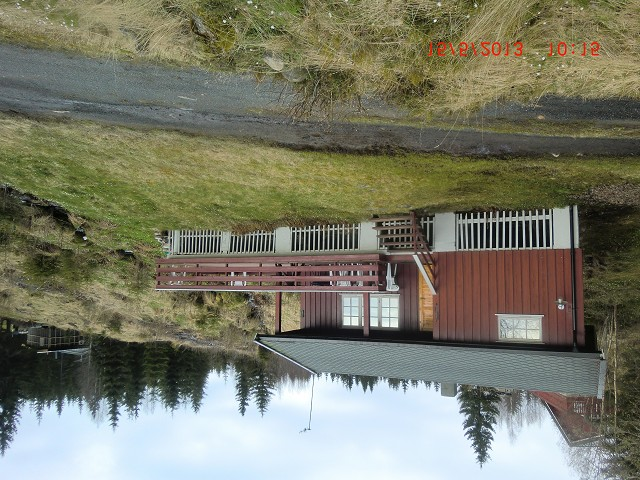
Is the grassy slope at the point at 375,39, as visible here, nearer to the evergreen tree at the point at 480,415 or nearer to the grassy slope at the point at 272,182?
the grassy slope at the point at 272,182

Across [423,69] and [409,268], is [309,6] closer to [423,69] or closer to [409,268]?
[423,69]

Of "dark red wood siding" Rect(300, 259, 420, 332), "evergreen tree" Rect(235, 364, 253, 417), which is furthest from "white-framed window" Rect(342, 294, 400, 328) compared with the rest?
"evergreen tree" Rect(235, 364, 253, 417)

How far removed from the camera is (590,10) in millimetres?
7613

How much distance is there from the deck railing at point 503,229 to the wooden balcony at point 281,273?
2.58 meters

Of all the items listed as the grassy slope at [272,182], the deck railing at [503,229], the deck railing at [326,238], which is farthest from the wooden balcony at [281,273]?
the deck railing at [503,229]

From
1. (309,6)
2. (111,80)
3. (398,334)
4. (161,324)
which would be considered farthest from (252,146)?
(161,324)

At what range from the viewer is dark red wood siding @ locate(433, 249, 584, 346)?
11.7m

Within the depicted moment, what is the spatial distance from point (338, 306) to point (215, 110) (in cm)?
726

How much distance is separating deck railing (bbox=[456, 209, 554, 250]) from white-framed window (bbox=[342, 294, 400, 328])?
9.06 feet

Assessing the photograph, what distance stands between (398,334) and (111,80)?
419 inches

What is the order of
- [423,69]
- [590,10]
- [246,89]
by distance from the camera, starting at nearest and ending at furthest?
[590,10]
[423,69]
[246,89]

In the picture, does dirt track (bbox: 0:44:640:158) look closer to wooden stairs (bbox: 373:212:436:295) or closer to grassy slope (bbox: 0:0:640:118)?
grassy slope (bbox: 0:0:640:118)

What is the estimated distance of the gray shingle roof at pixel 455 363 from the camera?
1120 centimetres

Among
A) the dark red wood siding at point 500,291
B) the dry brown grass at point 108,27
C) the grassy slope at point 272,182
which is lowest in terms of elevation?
the dark red wood siding at point 500,291
